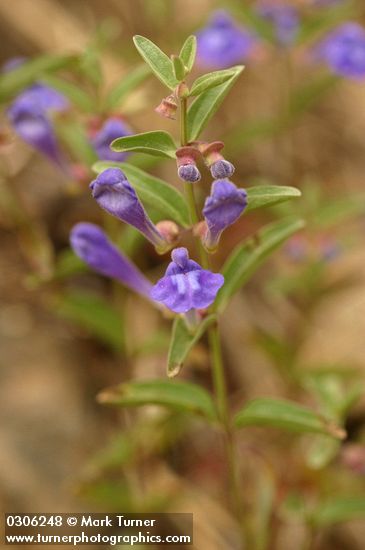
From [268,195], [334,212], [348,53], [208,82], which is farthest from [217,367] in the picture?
[348,53]

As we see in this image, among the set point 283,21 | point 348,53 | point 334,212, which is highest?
point 283,21

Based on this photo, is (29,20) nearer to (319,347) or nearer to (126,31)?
(126,31)

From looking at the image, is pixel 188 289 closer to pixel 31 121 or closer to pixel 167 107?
pixel 167 107

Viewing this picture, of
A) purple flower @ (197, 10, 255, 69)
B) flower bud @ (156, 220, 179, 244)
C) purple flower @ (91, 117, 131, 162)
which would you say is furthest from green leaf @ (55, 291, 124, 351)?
purple flower @ (197, 10, 255, 69)

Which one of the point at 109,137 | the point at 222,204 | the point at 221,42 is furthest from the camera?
the point at 221,42

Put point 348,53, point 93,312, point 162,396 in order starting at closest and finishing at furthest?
point 162,396, point 93,312, point 348,53

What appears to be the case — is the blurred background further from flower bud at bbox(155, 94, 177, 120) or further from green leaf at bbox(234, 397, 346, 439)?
flower bud at bbox(155, 94, 177, 120)

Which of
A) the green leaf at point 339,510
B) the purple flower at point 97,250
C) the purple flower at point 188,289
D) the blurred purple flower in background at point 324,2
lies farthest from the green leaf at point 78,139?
the blurred purple flower in background at point 324,2
